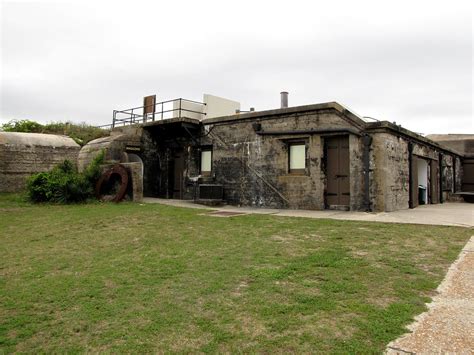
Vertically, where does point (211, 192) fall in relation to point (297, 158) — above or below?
below

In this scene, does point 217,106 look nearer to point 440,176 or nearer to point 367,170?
point 367,170

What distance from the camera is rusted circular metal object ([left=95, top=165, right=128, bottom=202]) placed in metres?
13.5

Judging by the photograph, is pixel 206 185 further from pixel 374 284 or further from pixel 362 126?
pixel 374 284

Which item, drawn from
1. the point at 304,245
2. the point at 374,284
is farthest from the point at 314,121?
the point at 374,284

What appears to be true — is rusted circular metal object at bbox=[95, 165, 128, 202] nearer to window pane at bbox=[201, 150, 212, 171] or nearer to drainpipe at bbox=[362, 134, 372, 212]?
window pane at bbox=[201, 150, 212, 171]

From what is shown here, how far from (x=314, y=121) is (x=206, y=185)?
494 centimetres

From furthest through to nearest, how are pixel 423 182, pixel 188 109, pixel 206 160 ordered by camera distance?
pixel 188 109
pixel 423 182
pixel 206 160

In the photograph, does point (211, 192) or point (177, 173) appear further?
point (177, 173)

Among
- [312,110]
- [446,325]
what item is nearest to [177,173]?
[312,110]

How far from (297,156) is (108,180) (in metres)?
Result: 7.64

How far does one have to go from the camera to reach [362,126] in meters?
11.5

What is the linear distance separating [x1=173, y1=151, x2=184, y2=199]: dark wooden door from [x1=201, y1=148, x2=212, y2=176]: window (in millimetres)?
1427

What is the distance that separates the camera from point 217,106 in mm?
18141

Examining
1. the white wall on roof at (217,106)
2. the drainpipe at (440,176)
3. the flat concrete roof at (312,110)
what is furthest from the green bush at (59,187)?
the drainpipe at (440,176)
